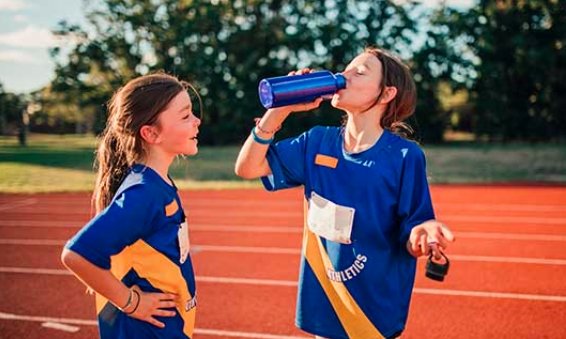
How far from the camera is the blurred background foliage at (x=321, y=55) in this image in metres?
27.2

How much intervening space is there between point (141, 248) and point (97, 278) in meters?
0.18

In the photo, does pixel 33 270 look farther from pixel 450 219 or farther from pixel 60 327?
pixel 450 219

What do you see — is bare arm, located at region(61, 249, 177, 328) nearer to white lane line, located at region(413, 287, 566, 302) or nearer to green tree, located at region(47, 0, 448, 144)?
white lane line, located at region(413, 287, 566, 302)

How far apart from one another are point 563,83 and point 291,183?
2827cm

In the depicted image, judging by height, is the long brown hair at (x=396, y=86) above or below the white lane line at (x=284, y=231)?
above

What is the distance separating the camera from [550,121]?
26969 mm

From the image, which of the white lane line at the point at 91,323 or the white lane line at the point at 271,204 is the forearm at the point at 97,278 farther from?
the white lane line at the point at 271,204

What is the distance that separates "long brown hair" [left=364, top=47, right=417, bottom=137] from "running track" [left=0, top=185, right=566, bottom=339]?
96.0 inches

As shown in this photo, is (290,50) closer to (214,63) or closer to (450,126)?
(214,63)

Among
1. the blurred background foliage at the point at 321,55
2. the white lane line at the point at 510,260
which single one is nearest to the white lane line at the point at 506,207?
the white lane line at the point at 510,260

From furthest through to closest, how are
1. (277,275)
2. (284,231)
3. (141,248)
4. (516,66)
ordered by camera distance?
(516,66) < (284,231) < (277,275) < (141,248)

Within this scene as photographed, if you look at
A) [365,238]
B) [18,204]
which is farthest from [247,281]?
[18,204]

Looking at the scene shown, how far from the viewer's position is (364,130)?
2102 millimetres

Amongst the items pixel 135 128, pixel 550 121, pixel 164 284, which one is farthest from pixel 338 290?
pixel 550 121
